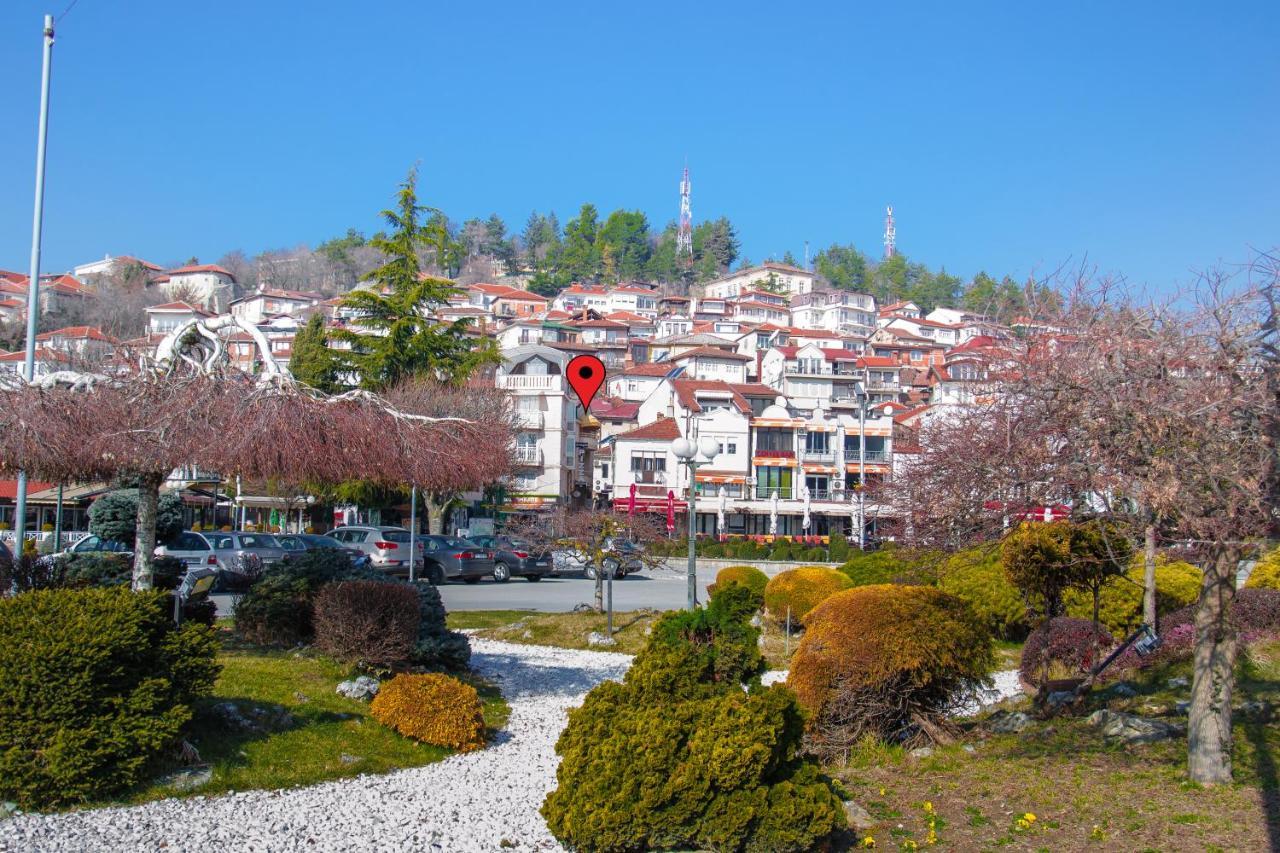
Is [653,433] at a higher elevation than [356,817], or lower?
higher

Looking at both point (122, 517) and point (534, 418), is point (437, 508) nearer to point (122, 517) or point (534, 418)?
point (122, 517)

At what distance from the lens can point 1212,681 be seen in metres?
7.73

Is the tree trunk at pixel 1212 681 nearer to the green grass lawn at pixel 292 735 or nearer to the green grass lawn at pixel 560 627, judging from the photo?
the green grass lawn at pixel 292 735

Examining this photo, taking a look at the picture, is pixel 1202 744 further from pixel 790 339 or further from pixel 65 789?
pixel 790 339

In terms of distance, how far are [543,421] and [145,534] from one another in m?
51.6

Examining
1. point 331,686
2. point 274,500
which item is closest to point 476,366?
point 274,500

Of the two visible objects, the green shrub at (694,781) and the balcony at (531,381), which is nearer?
the green shrub at (694,781)

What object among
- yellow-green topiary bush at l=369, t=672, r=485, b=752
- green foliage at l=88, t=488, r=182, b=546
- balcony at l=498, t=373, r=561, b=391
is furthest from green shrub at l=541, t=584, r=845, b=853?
balcony at l=498, t=373, r=561, b=391

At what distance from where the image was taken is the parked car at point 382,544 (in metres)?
30.6

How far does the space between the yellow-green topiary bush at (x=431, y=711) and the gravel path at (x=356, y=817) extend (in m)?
0.22

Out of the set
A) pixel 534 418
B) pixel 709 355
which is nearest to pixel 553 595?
pixel 534 418

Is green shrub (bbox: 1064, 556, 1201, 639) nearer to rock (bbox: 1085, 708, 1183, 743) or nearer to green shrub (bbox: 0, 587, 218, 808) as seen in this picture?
rock (bbox: 1085, 708, 1183, 743)

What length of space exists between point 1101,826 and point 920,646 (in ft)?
8.33

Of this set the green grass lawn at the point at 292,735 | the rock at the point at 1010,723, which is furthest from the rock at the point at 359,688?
the rock at the point at 1010,723
